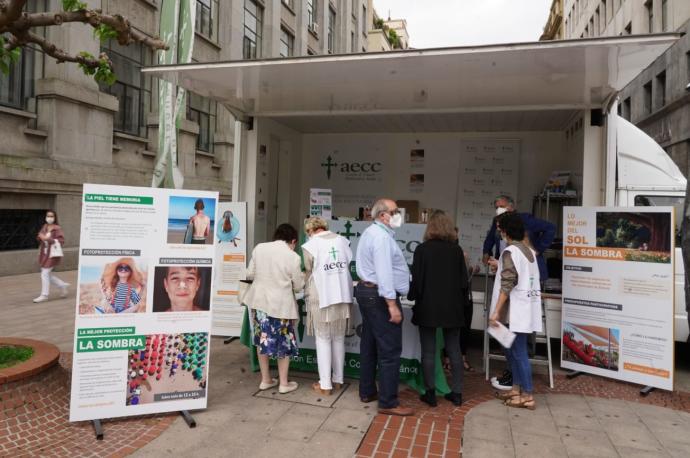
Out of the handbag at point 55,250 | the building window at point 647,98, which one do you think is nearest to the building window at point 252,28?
the handbag at point 55,250

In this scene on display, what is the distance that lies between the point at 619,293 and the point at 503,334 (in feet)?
5.20

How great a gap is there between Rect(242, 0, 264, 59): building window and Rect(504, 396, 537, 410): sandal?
18870 mm

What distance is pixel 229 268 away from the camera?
6430 mm

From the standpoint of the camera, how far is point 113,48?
13.8 metres

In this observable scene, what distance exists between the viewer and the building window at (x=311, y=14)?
26141mm

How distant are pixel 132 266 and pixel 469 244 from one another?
579 centimetres

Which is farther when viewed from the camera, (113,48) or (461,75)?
(113,48)

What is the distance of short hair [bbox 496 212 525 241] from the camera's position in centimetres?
436

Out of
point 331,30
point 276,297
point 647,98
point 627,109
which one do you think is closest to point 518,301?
point 276,297

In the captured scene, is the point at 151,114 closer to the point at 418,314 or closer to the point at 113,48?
the point at 113,48

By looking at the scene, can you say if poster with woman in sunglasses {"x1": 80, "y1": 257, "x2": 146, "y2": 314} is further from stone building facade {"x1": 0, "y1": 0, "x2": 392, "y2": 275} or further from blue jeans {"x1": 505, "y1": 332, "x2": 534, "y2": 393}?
stone building facade {"x1": 0, "y1": 0, "x2": 392, "y2": 275}

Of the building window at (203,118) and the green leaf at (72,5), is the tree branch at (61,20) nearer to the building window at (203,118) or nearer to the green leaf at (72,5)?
the green leaf at (72,5)

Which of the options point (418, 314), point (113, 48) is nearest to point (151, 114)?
point (113, 48)

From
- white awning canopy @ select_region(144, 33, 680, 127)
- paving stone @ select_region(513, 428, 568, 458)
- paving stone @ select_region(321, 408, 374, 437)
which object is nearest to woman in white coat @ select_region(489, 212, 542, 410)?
paving stone @ select_region(513, 428, 568, 458)
